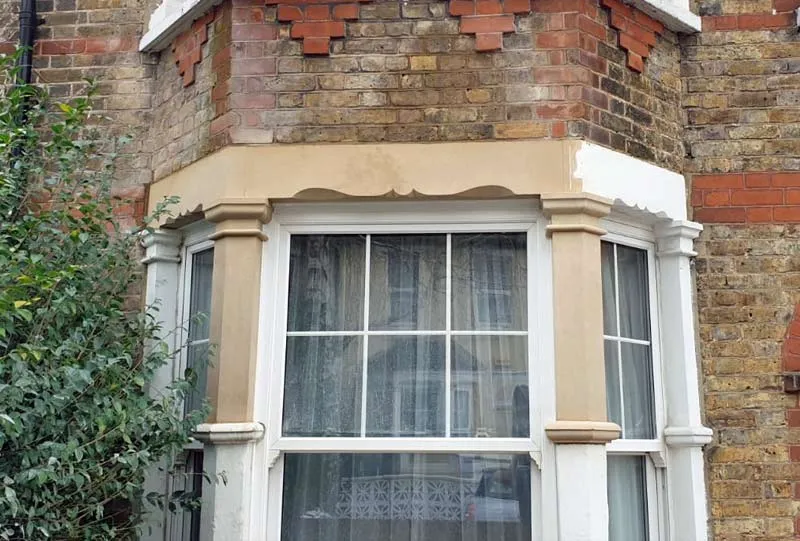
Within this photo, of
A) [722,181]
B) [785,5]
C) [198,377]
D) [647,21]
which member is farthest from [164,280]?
[785,5]

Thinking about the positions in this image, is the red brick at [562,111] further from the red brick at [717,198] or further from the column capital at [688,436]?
the column capital at [688,436]

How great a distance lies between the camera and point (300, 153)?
4160mm

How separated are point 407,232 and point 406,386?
714 millimetres

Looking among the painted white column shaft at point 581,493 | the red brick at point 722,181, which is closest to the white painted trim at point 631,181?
the red brick at point 722,181

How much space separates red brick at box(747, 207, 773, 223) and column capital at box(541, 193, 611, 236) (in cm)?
106

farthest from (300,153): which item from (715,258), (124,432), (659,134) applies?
(715,258)

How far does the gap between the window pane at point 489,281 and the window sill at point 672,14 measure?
1.38 meters

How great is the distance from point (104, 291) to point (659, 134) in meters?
2.82

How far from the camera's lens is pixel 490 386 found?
4090mm

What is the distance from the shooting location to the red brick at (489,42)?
4180mm

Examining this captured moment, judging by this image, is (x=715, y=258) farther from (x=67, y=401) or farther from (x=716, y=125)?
(x=67, y=401)

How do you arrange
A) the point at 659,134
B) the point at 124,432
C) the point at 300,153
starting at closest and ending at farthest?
1. the point at 124,432
2. the point at 300,153
3. the point at 659,134

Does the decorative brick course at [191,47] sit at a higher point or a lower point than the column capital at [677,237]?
higher

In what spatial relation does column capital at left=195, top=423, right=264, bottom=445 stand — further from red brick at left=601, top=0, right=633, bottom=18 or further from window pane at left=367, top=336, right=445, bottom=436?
red brick at left=601, top=0, right=633, bottom=18
